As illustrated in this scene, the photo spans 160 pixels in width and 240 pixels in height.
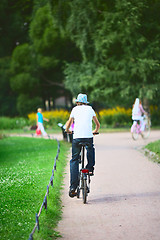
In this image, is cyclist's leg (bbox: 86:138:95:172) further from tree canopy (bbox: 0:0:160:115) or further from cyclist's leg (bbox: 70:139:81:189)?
tree canopy (bbox: 0:0:160:115)

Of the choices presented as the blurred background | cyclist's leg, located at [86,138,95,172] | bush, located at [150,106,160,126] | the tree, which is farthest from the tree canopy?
cyclist's leg, located at [86,138,95,172]

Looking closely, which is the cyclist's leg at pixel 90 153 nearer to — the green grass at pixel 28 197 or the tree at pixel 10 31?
the green grass at pixel 28 197

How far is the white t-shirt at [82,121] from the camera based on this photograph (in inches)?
333

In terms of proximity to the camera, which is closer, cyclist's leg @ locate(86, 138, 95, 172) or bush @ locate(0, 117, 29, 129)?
cyclist's leg @ locate(86, 138, 95, 172)

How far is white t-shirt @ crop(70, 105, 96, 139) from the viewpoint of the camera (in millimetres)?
8469

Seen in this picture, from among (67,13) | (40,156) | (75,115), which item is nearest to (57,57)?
→ (67,13)

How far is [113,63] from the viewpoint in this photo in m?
31.4

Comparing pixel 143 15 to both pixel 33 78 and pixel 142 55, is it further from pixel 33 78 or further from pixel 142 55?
pixel 33 78

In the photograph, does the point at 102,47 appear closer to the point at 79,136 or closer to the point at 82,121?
the point at 82,121

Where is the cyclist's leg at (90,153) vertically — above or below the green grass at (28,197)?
above

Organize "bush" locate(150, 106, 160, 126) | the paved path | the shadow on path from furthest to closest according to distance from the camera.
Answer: "bush" locate(150, 106, 160, 126), the shadow on path, the paved path

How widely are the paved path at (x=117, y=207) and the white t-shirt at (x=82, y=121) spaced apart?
3.84 ft

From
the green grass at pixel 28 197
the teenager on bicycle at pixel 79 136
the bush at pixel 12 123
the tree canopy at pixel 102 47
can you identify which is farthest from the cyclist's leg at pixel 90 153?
the bush at pixel 12 123

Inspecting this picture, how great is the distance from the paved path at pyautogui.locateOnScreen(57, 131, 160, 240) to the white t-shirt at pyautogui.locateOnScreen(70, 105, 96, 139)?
1171 millimetres
